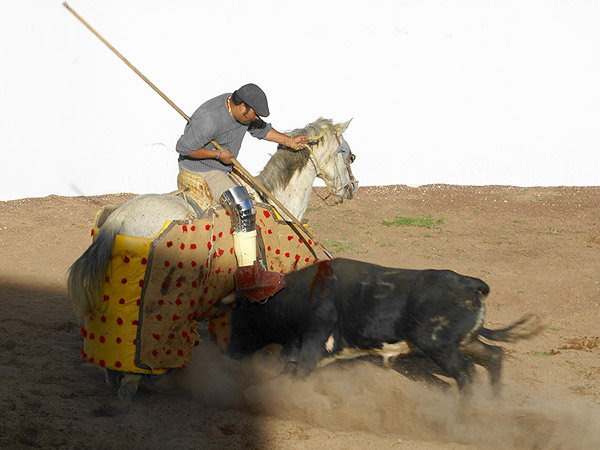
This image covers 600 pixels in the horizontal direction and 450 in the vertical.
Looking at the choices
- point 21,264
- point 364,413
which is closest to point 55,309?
point 21,264

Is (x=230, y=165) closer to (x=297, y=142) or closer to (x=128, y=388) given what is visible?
(x=297, y=142)

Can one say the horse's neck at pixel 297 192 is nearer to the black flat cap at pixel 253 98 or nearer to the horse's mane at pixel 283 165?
the horse's mane at pixel 283 165

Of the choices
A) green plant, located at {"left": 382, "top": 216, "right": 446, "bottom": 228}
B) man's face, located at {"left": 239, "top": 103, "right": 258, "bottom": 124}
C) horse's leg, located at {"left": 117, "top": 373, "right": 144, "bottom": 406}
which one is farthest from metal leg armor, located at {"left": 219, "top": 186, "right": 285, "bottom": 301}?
green plant, located at {"left": 382, "top": 216, "right": 446, "bottom": 228}

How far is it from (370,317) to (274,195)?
1608mm

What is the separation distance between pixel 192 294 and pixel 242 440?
1080 millimetres

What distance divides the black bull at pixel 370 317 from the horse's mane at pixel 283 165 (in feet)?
3.25

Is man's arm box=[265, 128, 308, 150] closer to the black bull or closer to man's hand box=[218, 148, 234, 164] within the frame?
man's hand box=[218, 148, 234, 164]

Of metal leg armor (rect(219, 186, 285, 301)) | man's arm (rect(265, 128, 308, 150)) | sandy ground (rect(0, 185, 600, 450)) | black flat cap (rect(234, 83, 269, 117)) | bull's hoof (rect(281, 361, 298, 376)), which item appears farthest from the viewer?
man's arm (rect(265, 128, 308, 150))

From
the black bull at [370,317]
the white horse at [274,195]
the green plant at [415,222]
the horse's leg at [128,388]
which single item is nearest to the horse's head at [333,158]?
the white horse at [274,195]

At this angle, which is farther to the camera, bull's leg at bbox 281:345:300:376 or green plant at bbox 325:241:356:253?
green plant at bbox 325:241:356:253

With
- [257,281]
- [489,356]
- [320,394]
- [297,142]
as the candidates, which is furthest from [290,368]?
[297,142]

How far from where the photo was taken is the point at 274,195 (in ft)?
18.4

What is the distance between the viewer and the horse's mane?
5.62 meters

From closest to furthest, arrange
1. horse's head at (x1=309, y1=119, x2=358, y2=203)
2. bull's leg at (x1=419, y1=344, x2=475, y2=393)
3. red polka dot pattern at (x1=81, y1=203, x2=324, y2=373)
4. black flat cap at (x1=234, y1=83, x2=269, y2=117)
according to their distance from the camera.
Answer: bull's leg at (x1=419, y1=344, x2=475, y2=393), red polka dot pattern at (x1=81, y1=203, x2=324, y2=373), black flat cap at (x1=234, y1=83, x2=269, y2=117), horse's head at (x1=309, y1=119, x2=358, y2=203)
